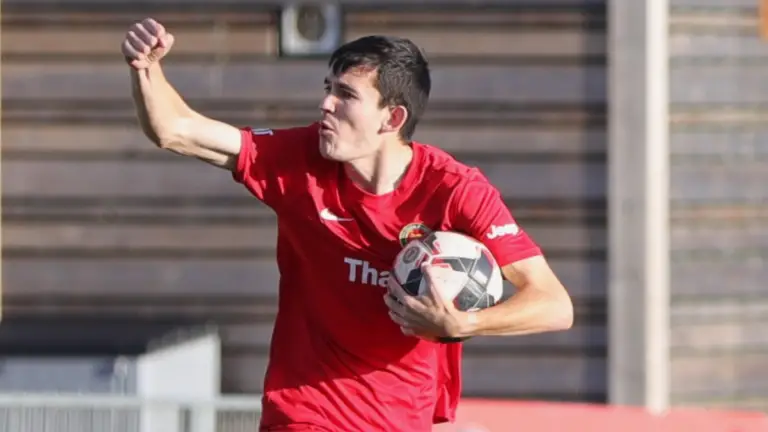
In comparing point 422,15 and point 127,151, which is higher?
point 422,15

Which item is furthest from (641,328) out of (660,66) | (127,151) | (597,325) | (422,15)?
(127,151)

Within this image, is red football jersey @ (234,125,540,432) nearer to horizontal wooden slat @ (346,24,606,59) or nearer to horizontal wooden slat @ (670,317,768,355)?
horizontal wooden slat @ (346,24,606,59)

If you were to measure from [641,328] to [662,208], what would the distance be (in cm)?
69

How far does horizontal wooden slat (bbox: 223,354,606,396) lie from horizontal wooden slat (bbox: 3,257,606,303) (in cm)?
38

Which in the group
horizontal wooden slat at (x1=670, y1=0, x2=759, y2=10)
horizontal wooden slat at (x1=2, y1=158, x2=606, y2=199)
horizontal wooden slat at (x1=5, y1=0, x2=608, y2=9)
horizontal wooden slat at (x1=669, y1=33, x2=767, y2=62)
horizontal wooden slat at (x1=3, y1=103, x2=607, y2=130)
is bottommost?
horizontal wooden slat at (x1=2, y1=158, x2=606, y2=199)

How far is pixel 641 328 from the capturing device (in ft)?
31.0

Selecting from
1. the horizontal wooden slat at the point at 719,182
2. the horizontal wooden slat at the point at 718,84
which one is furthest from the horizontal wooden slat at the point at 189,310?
the horizontal wooden slat at the point at 718,84

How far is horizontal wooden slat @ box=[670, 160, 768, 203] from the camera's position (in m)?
9.59

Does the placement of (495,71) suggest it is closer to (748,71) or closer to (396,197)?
(748,71)

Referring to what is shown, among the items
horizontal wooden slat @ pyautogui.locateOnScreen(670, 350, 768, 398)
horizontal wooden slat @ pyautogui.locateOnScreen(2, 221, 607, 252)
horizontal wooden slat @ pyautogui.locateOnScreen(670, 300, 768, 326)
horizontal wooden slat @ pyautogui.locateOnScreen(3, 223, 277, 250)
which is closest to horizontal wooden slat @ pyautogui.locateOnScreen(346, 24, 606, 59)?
horizontal wooden slat @ pyautogui.locateOnScreen(2, 221, 607, 252)

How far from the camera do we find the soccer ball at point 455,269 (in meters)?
4.93

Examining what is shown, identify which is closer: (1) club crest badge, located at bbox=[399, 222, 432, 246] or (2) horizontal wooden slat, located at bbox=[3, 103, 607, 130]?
(1) club crest badge, located at bbox=[399, 222, 432, 246]

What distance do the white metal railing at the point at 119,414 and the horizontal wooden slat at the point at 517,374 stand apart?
1755mm

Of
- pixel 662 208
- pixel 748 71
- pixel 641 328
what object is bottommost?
pixel 641 328
